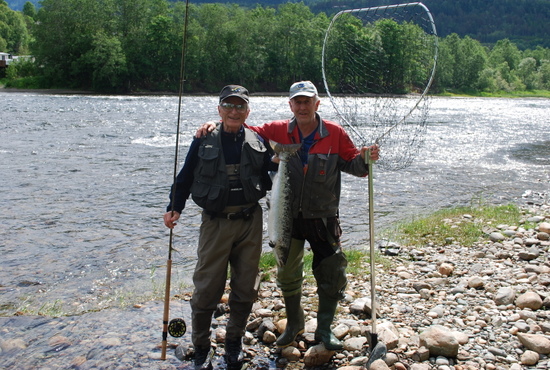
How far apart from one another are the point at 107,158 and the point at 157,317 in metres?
12.8

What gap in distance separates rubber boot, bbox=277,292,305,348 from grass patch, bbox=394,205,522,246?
4.27 m

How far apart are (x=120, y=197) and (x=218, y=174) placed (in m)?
8.84

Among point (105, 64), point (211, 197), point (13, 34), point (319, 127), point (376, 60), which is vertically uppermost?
point (13, 34)

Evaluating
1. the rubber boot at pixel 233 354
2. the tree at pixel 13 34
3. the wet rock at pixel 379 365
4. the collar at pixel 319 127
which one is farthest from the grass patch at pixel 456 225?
the tree at pixel 13 34

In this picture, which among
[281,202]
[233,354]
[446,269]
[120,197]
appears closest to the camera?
[281,202]

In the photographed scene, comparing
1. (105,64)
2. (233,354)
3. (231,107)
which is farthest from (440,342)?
(105,64)

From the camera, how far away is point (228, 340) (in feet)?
14.7

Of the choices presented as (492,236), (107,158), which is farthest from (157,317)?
(107,158)

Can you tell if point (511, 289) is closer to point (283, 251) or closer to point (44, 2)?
point (283, 251)

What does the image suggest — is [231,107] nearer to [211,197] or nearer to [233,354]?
[211,197]

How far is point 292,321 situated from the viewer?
4.81m

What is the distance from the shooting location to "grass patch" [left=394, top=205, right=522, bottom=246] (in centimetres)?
872

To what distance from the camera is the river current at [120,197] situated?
23.9 ft

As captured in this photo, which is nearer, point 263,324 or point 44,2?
point 263,324
